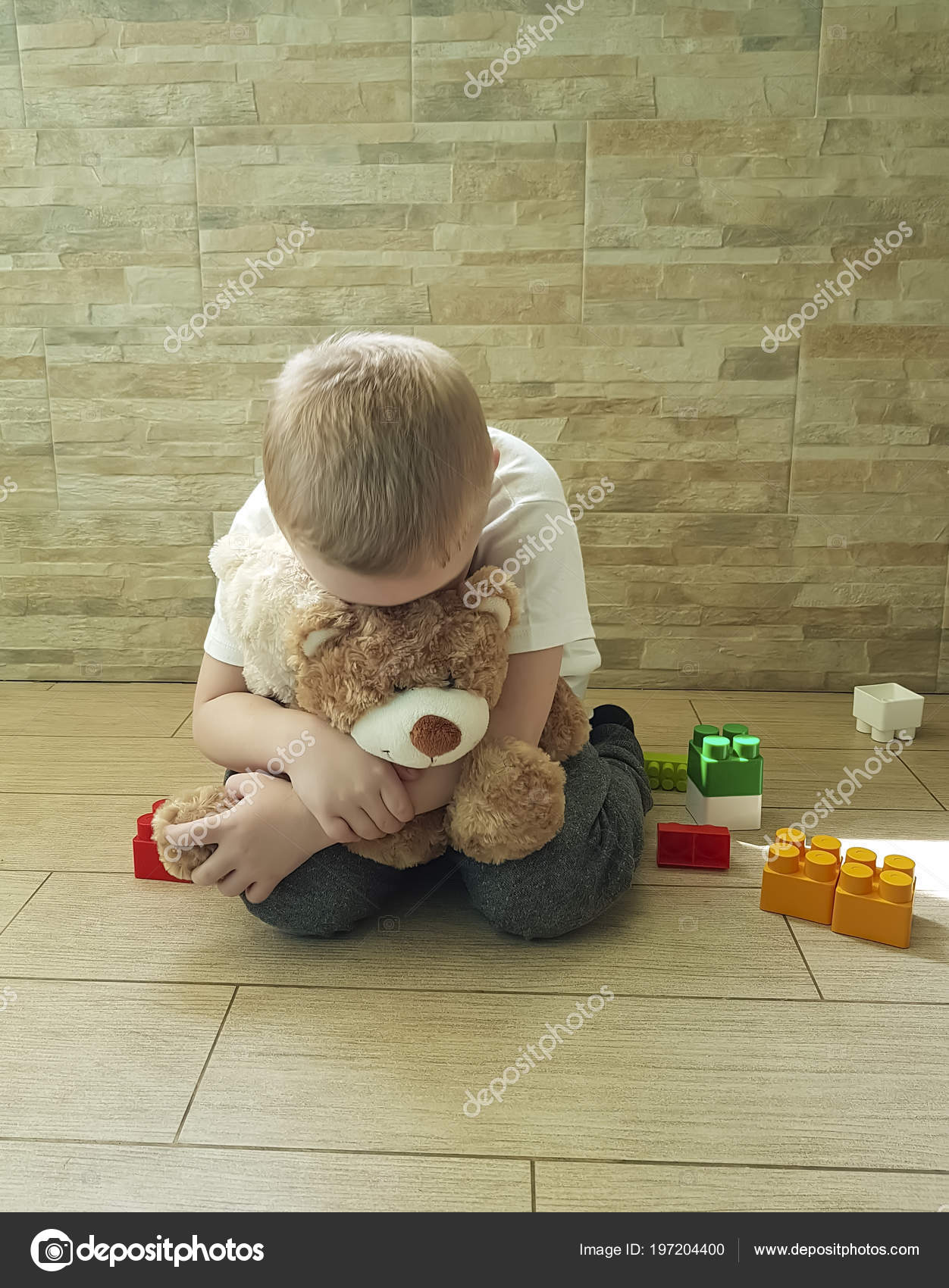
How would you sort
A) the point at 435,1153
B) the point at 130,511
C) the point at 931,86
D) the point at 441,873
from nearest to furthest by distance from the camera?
1. the point at 435,1153
2. the point at 441,873
3. the point at 931,86
4. the point at 130,511

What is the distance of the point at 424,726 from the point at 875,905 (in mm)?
425

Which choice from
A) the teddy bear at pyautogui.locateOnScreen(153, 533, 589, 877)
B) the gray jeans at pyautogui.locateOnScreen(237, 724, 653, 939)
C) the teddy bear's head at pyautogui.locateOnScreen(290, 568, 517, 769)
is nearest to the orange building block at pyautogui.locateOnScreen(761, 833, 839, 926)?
the gray jeans at pyautogui.locateOnScreen(237, 724, 653, 939)

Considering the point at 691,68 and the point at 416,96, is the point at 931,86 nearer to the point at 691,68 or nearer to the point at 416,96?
the point at 691,68

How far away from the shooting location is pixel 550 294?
1.46 meters

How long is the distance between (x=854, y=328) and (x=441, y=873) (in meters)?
0.96

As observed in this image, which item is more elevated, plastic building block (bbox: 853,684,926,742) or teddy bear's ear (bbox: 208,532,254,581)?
Answer: teddy bear's ear (bbox: 208,532,254,581)

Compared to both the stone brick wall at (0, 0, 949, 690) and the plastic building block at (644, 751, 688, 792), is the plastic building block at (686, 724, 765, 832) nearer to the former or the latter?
the plastic building block at (644, 751, 688, 792)

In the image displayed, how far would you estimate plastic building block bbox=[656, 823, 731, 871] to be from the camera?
3.36ft

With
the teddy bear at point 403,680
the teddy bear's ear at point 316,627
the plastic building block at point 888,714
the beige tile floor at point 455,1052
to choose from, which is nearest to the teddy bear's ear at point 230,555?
the teddy bear at point 403,680

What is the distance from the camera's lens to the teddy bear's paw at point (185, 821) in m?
0.87

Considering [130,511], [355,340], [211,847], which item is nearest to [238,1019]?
[211,847]

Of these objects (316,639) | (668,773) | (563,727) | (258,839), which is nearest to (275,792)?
(258,839)

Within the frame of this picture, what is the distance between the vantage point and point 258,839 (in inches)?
33.8

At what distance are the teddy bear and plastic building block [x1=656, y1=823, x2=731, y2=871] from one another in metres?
0.21
